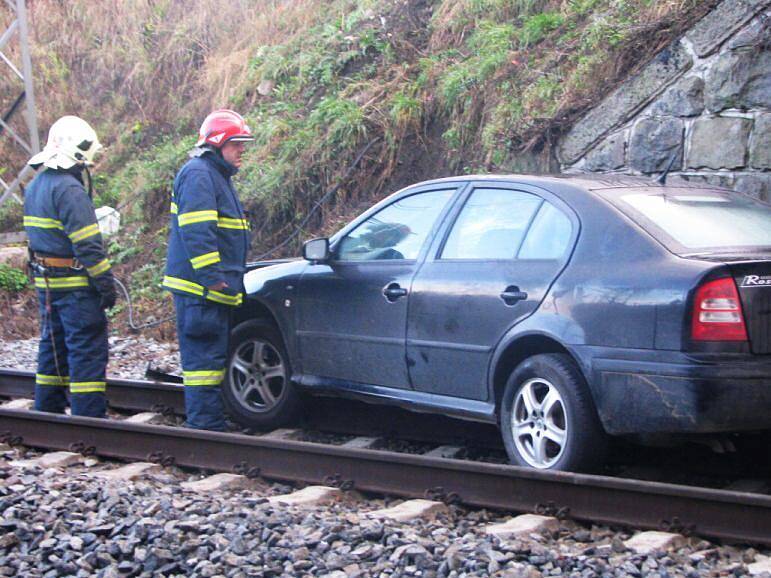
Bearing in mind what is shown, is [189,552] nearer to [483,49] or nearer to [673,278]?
[673,278]

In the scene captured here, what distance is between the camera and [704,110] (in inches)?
348

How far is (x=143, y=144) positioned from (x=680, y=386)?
44.6 feet

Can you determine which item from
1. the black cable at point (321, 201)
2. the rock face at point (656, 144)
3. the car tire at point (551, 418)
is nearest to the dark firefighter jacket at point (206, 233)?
the car tire at point (551, 418)

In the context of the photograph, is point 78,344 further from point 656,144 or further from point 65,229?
point 656,144

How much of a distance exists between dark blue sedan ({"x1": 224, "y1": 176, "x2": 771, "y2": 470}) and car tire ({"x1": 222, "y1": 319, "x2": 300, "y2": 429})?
2 cm

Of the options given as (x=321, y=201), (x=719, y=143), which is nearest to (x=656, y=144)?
(x=719, y=143)

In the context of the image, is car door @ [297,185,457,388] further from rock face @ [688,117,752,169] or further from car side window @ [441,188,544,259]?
rock face @ [688,117,752,169]

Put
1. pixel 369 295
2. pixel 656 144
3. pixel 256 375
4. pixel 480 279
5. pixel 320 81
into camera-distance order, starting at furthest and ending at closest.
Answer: pixel 320 81 → pixel 656 144 → pixel 256 375 → pixel 369 295 → pixel 480 279

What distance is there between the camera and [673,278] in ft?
16.8

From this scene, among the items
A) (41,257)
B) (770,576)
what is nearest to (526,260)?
(770,576)

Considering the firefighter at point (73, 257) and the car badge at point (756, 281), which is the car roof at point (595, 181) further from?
the firefighter at point (73, 257)

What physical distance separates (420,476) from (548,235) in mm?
1432

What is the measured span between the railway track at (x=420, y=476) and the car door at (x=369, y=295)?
0.73 m

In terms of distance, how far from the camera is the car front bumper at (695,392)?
4.99 meters
